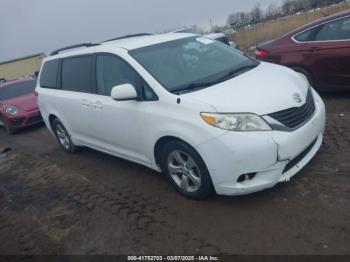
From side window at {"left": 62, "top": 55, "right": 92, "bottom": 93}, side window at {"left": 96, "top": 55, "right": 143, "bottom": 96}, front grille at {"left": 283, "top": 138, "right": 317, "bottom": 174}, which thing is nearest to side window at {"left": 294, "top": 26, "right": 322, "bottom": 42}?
front grille at {"left": 283, "top": 138, "right": 317, "bottom": 174}

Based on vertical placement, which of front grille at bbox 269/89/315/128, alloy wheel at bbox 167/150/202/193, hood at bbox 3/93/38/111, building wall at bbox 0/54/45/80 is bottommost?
building wall at bbox 0/54/45/80

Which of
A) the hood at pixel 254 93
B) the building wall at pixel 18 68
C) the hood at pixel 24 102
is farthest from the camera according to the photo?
the building wall at pixel 18 68

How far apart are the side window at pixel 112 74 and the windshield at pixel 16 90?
707 cm

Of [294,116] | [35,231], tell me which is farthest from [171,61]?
[35,231]

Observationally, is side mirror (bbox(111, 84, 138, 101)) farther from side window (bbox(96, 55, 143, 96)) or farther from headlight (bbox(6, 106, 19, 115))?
headlight (bbox(6, 106, 19, 115))

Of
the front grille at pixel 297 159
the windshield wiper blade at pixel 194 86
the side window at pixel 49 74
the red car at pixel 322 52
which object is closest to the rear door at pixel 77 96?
the side window at pixel 49 74

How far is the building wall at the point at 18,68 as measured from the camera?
35.4 metres

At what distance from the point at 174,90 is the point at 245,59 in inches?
56.0

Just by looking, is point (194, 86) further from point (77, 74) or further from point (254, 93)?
point (77, 74)

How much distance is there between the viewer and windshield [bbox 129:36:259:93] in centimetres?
427

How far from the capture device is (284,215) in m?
3.64

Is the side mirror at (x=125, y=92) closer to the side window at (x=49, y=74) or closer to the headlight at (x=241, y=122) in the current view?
the headlight at (x=241, y=122)

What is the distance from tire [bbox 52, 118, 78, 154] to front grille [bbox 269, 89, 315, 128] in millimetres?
4110

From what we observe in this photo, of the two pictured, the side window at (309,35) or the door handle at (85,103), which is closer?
Result: the door handle at (85,103)
